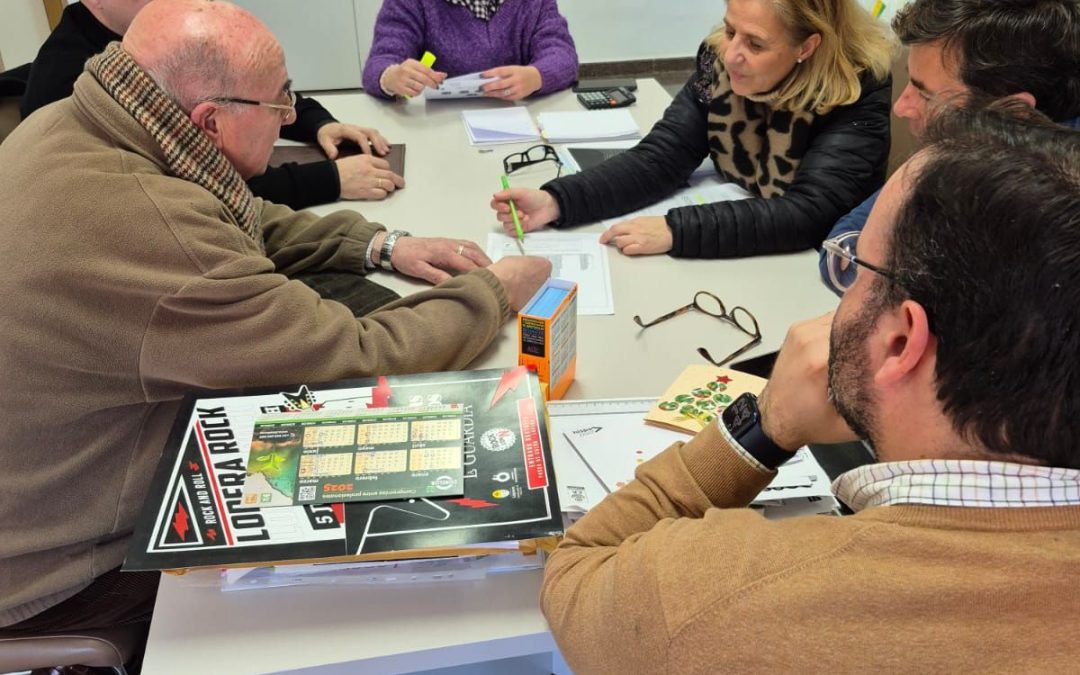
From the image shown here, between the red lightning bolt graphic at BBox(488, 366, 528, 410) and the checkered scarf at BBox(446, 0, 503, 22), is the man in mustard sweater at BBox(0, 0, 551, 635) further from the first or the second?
the checkered scarf at BBox(446, 0, 503, 22)

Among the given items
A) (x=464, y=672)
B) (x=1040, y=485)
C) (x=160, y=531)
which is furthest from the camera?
(x=464, y=672)

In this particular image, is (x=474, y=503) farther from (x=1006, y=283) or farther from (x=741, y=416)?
(x=1006, y=283)

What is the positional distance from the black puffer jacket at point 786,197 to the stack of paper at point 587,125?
1.12 ft

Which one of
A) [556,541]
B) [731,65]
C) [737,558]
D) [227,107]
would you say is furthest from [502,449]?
[731,65]

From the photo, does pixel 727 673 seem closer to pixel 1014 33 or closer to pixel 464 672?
pixel 464 672

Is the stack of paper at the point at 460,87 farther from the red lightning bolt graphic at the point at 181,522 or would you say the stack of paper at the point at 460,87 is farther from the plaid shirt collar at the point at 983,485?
the plaid shirt collar at the point at 983,485

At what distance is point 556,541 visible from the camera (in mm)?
945

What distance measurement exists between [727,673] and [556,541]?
0.30 metres

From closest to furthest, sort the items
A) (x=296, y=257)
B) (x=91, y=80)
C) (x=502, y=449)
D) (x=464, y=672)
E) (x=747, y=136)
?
1. (x=502, y=449)
2. (x=91, y=80)
3. (x=464, y=672)
4. (x=296, y=257)
5. (x=747, y=136)

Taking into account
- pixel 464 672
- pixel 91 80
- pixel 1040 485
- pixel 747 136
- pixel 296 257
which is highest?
pixel 91 80

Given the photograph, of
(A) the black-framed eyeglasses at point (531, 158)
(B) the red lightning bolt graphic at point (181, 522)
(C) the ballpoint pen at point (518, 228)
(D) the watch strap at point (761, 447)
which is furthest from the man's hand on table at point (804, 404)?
(A) the black-framed eyeglasses at point (531, 158)

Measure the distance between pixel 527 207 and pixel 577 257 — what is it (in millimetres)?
165

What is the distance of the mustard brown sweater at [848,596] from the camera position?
2.06 feet

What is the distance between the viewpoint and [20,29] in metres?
3.76
